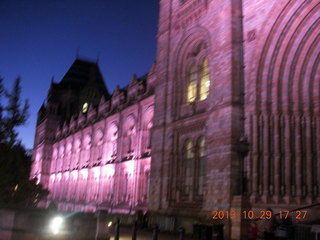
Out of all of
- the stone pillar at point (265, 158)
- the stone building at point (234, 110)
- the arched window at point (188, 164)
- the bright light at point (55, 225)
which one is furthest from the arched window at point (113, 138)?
the bright light at point (55, 225)

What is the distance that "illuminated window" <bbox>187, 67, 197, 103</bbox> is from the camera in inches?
835

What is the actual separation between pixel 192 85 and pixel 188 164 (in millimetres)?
4316

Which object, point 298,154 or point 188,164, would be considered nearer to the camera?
point 298,154

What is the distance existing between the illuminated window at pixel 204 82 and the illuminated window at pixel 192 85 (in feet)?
1.79

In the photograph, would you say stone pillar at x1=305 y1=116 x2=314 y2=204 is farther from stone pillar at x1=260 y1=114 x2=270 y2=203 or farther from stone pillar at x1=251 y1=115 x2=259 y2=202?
stone pillar at x1=251 y1=115 x2=259 y2=202

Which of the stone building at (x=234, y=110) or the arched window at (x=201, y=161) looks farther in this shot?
the arched window at (x=201, y=161)

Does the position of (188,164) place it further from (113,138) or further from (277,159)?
(113,138)

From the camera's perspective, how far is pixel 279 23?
16656 millimetres

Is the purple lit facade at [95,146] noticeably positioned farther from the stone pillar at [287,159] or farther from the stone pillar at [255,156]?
the stone pillar at [287,159]

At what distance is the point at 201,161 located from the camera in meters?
19.8

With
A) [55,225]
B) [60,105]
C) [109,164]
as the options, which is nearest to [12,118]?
[55,225]

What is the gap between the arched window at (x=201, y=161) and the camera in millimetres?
19438

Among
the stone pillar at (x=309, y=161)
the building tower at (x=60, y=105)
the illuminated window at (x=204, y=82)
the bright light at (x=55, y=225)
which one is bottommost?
the bright light at (x=55, y=225)

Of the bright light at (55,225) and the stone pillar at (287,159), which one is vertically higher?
the stone pillar at (287,159)
